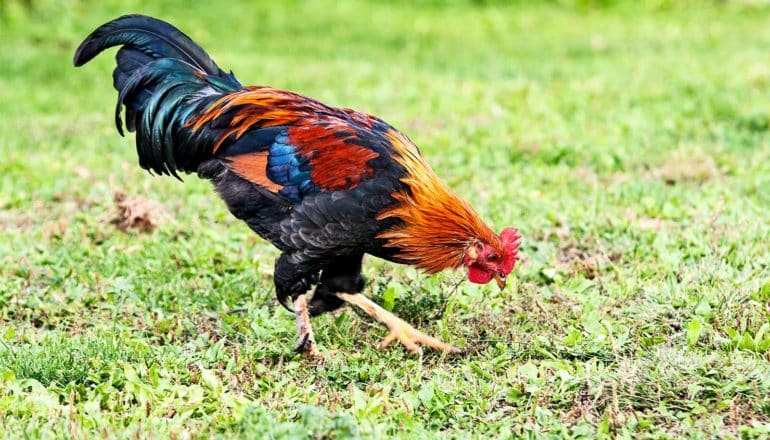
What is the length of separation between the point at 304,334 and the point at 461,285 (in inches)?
Answer: 42.8

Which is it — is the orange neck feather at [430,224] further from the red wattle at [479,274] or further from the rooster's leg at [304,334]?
the rooster's leg at [304,334]

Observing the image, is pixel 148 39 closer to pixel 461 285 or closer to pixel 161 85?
pixel 161 85

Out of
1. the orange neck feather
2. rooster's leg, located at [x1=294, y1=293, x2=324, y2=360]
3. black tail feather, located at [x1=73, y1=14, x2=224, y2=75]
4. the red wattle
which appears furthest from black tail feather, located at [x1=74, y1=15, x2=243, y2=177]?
the red wattle

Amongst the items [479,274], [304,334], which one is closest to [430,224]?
[479,274]

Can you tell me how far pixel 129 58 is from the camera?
4977 millimetres

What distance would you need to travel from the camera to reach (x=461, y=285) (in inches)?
206

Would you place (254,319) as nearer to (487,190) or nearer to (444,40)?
(487,190)

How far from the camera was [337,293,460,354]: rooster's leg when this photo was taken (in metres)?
4.62

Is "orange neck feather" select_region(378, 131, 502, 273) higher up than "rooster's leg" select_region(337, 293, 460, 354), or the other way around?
"orange neck feather" select_region(378, 131, 502, 273)

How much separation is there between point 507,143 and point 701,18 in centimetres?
940

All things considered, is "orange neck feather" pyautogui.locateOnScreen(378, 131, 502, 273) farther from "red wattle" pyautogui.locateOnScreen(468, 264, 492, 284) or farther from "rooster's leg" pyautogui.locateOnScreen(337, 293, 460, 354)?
"rooster's leg" pyautogui.locateOnScreen(337, 293, 460, 354)

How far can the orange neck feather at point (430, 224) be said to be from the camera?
170 inches

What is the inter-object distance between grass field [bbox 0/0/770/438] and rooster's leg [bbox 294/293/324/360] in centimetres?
10

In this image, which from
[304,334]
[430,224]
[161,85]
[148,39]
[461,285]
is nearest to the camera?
[430,224]
